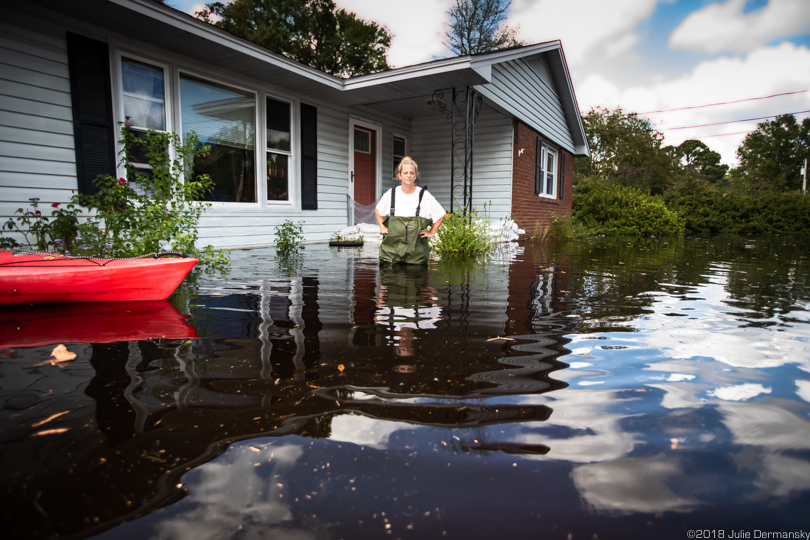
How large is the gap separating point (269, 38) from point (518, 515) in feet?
91.9

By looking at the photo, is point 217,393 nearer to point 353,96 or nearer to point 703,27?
point 353,96

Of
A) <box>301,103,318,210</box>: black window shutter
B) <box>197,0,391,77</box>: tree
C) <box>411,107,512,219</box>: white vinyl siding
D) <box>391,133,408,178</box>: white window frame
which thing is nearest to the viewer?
<box>301,103,318,210</box>: black window shutter

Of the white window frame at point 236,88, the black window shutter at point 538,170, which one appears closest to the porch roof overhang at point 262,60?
the white window frame at point 236,88

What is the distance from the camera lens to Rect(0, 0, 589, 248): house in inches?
205

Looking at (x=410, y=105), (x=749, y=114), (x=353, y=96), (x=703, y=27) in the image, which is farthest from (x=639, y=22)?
(x=353, y=96)

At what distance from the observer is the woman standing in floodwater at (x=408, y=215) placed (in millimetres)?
5523

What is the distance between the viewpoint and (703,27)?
31422mm

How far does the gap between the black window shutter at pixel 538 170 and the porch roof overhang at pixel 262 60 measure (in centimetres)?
269

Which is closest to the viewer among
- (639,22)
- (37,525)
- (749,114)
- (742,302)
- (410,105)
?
(37,525)

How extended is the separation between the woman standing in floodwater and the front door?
519 cm

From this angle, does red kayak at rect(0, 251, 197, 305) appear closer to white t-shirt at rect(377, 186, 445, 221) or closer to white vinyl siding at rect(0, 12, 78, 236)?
white vinyl siding at rect(0, 12, 78, 236)

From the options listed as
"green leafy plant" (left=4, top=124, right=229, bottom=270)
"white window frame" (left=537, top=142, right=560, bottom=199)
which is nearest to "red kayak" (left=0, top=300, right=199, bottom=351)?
"green leafy plant" (left=4, top=124, right=229, bottom=270)

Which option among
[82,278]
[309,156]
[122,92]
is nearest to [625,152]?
[309,156]

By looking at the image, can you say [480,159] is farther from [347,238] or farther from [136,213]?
[136,213]
